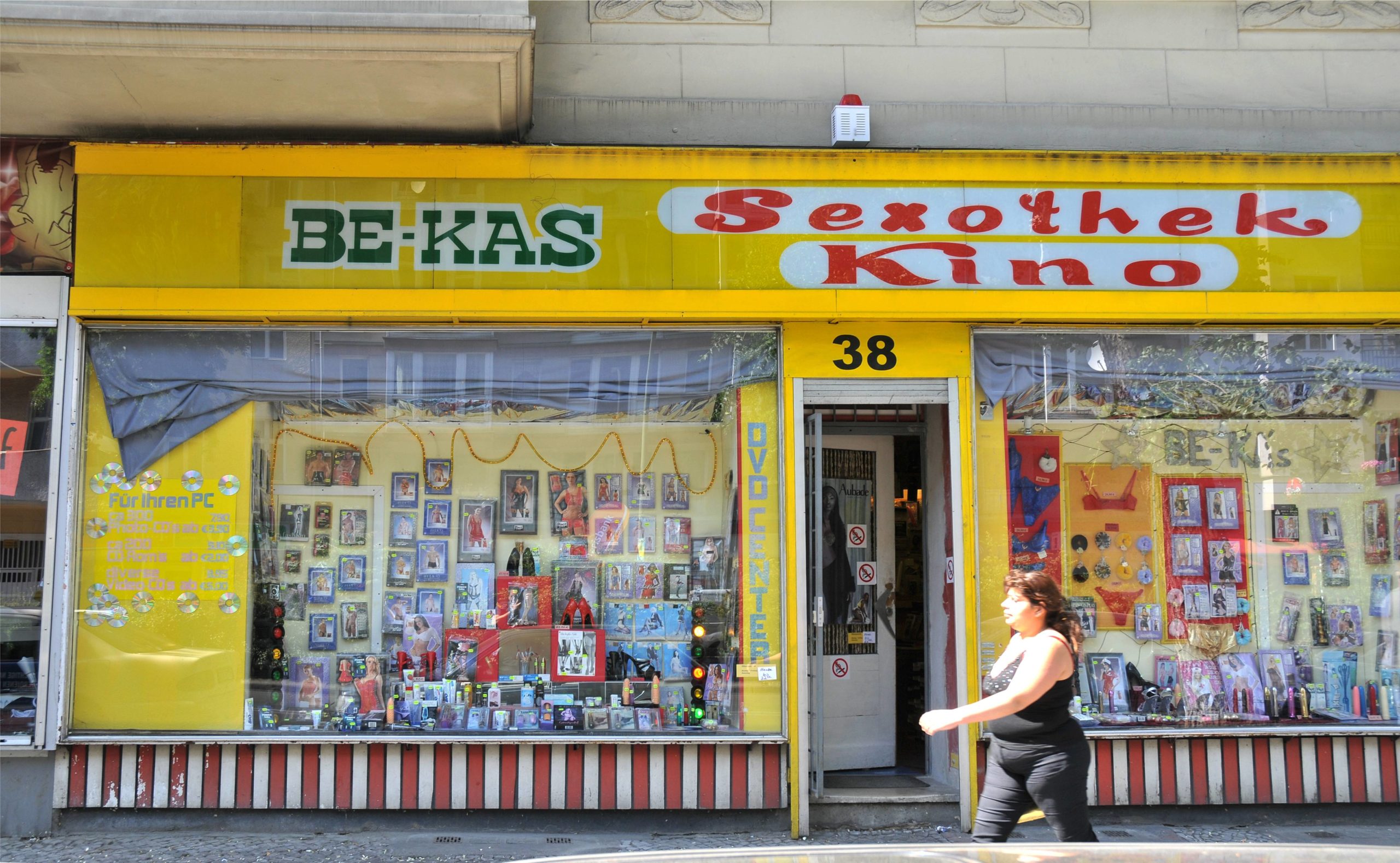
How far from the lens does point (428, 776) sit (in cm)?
614

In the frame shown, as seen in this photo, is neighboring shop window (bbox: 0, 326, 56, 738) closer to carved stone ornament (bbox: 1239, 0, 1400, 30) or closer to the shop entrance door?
the shop entrance door

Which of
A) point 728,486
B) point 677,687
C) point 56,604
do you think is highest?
point 728,486

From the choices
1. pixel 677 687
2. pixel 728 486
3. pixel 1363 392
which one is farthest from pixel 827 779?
pixel 1363 392

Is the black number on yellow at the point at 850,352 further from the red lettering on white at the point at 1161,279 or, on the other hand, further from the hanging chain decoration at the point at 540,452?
the red lettering on white at the point at 1161,279

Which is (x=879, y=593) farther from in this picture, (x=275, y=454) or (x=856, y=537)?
(x=275, y=454)

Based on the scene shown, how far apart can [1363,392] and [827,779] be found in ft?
13.6

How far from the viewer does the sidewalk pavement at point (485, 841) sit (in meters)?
5.72

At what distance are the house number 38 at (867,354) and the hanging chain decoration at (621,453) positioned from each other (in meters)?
0.93

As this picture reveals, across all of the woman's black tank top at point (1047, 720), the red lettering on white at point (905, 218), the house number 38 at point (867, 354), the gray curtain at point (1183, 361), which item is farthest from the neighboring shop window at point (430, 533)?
the woman's black tank top at point (1047, 720)

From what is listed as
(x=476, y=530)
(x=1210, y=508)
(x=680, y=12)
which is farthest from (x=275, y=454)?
(x=1210, y=508)

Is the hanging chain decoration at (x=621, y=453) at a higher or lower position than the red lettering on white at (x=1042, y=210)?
lower

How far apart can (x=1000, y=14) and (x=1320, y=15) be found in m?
2.02

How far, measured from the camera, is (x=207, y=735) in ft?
20.1

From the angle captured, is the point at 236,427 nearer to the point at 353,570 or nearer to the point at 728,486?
the point at 353,570
